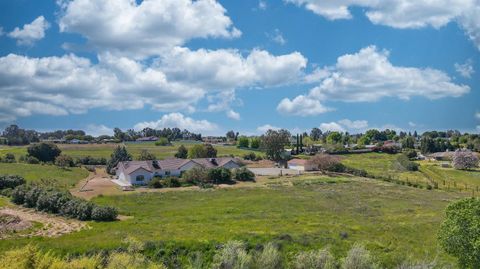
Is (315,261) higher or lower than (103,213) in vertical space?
lower

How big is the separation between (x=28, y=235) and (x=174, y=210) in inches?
580

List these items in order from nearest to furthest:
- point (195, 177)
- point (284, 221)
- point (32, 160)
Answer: point (284, 221) < point (195, 177) < point (32, 160)

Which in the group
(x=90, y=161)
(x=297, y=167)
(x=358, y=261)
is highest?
(x=90, y=161)

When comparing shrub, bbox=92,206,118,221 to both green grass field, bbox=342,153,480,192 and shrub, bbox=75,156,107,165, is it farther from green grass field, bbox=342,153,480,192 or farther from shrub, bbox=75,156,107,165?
shrub, bbox=75,156,107,165

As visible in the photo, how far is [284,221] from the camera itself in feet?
141

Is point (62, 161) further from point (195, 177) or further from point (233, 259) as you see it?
point (233, 259)

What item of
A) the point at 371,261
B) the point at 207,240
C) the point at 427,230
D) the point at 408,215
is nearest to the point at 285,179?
the point at 408,215

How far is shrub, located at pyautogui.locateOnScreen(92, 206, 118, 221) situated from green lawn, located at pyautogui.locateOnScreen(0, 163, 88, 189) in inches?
850

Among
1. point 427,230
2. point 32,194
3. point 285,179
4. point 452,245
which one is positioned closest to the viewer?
point 452,245

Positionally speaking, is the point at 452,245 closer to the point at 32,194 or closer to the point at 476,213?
the point at 476,213

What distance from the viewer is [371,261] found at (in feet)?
94.9

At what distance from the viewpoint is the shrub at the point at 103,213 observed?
146 feet

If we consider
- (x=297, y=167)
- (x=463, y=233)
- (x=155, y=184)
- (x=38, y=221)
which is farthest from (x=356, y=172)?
(x=463, y=233)

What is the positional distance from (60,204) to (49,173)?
105ft
